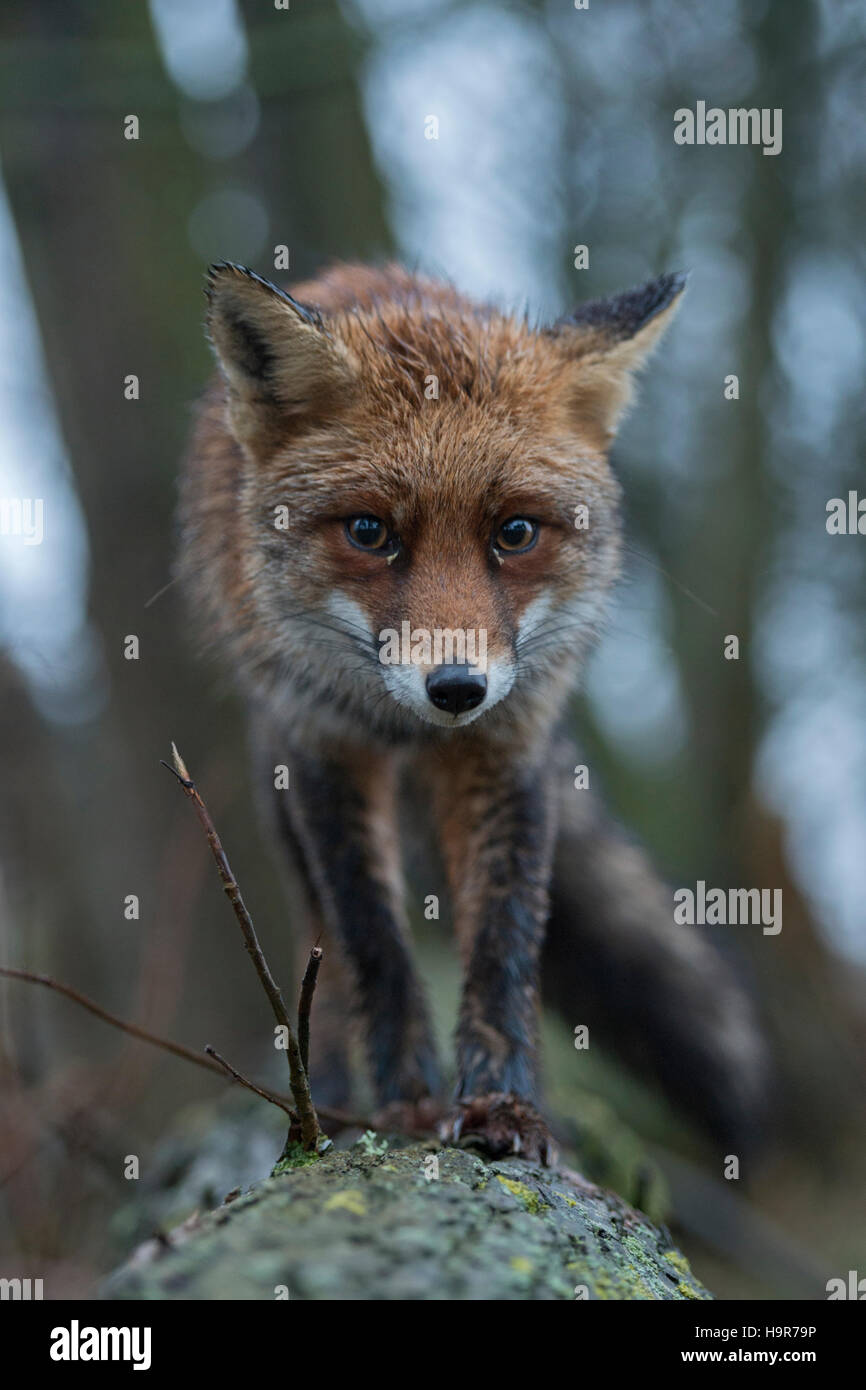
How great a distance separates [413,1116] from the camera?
3.70 m

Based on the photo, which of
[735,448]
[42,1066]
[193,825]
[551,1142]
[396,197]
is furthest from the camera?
[735,448]

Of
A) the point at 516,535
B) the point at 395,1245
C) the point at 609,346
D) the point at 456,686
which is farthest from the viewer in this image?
the point at 609,346

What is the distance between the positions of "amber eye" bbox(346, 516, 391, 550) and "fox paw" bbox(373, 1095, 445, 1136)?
1.92m

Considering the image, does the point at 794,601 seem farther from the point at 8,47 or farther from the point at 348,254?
the point at 8,47

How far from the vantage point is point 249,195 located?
7855 millimetres

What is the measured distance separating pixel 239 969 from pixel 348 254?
5111 millimetres

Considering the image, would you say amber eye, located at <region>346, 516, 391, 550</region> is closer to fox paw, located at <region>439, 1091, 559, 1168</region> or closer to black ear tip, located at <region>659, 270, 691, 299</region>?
black ear tip, located at <region>659, 270, 691, 299</region>

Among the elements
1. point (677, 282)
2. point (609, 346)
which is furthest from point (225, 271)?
point (677, 282)

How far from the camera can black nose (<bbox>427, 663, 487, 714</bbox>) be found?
2908 millimetres

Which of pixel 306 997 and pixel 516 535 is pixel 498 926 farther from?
pixel 306 997

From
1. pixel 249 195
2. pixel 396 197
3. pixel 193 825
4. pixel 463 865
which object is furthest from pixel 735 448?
pixel 463 865

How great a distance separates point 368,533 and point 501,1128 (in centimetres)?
182

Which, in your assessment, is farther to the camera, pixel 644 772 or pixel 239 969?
pixel 644 772
